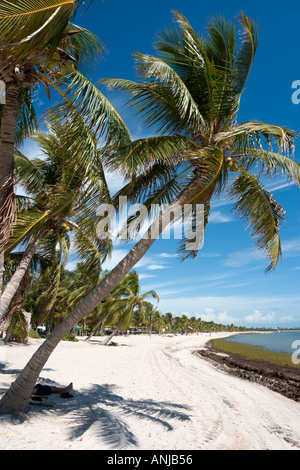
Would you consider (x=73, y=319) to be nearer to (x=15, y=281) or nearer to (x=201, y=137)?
(x=15, y=281)

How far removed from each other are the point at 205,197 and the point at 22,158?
478 cm

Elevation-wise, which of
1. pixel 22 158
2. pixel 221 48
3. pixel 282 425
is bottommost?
pixel 282 425

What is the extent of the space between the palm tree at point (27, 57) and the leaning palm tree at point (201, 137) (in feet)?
3.87

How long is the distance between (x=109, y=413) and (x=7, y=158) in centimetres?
→ 520

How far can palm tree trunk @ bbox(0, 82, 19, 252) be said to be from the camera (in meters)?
4.68

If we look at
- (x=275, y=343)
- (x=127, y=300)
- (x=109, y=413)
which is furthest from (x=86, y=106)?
(x=275, y=343)

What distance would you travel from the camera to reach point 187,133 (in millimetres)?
6332

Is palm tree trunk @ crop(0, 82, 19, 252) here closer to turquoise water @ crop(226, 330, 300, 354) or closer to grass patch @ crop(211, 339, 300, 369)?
grass patch @ crop(211, 339, 300, 369)

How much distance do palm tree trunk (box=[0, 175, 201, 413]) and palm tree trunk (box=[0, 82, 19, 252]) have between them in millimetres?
1701

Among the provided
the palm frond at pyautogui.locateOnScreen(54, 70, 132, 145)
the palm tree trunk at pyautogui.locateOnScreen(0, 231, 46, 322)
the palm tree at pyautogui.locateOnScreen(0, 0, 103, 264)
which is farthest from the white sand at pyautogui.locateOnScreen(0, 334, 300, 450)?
the palm frond at pyautogui.locateOnScreen(54, 70, 132, 145)

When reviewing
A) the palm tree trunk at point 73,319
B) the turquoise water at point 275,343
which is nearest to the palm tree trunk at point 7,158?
the palm tree trunk at point 73,319

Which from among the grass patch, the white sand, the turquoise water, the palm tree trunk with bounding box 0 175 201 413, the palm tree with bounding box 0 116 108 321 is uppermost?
the palm tree with bounding box 0 116 108 321
